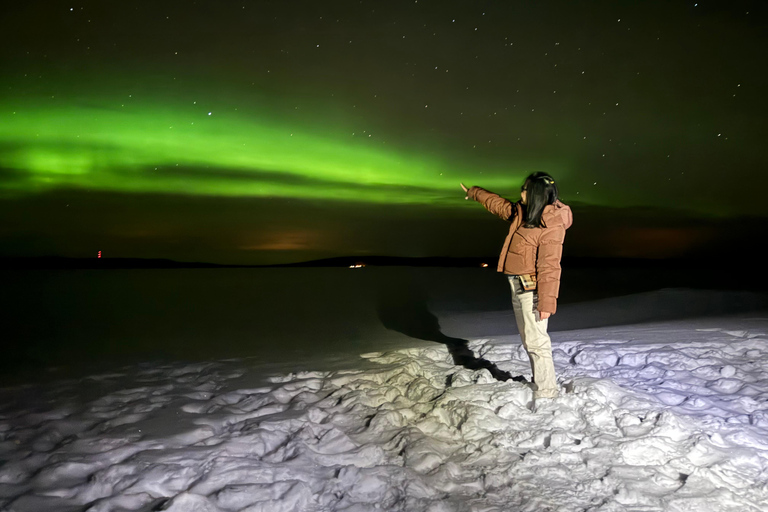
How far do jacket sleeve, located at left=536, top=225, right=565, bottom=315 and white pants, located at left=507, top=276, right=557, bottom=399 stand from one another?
14cm

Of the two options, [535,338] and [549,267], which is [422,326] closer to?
[535,338]

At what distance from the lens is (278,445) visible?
403 centimetres

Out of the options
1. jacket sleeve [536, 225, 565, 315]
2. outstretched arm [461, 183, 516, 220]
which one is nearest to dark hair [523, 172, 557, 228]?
jacket sleeve [536, 225, 565, 315]

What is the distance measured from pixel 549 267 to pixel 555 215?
44 centimetres

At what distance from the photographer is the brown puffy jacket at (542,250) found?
4.45m

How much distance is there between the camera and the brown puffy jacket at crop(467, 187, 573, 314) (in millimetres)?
4445

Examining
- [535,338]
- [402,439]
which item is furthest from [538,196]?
[402,439]

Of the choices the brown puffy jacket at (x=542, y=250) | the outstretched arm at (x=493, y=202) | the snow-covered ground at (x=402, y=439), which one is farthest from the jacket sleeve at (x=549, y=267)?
the snow-covered ground at (x=402, y=439)

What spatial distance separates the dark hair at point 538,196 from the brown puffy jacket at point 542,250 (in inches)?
1.7

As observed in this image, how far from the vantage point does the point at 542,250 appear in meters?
4.49

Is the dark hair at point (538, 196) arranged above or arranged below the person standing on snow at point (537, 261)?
above

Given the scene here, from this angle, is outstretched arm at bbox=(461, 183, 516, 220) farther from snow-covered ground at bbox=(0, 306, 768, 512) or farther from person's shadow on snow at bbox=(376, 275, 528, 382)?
person's shadow on snow at bbox=(376, 275, 528, 382)

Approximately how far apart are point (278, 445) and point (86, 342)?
6640 mm

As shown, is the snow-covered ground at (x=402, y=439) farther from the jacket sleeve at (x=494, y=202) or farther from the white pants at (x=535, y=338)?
the jacket sleeve at (x=494, y=202)
